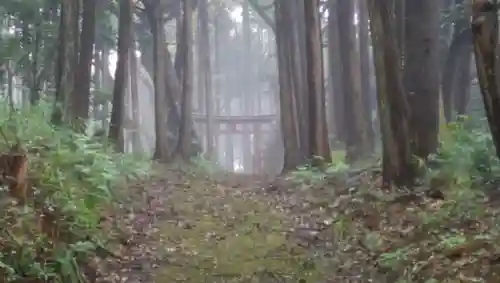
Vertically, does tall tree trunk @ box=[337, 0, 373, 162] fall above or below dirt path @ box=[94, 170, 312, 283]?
above

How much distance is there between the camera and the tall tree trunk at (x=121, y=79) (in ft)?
44.3

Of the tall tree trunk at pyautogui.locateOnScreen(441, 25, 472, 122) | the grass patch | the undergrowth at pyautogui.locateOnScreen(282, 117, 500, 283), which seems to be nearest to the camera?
the undergrowth at pyautogui.locateOnScreen(282, 117, 500, 283)

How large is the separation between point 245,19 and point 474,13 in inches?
1539

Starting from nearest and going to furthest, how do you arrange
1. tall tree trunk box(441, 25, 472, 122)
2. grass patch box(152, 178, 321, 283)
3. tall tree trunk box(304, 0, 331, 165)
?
1. grass patch box(152, 178, 321, 283)
2. tall tree trunk box(441, 25, 472, 122)
3. tall tree trunk box(304, 0, 331, 165)

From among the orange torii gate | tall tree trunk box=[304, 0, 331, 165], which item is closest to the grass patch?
tall tree trunk box=[304, 0, 331, 165]

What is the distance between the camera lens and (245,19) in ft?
142

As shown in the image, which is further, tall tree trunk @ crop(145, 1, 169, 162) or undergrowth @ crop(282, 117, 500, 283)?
tall tree trunk @ crop(145, 1, 169, 162)

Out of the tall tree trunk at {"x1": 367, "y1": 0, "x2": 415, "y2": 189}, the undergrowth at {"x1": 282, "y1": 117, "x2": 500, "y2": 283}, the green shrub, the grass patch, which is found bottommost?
the grass patch

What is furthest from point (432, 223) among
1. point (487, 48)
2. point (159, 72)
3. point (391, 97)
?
point (159, 72)

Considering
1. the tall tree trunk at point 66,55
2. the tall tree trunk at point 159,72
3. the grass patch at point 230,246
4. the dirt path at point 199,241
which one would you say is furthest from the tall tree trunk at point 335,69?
the tall tree trunk at point 66,55

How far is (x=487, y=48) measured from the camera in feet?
16.0

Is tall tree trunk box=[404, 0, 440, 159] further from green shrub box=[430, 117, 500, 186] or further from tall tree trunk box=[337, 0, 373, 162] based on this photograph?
tall tree trunk box=[337, 0, 373, 162]

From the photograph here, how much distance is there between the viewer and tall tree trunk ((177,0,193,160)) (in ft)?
60.8

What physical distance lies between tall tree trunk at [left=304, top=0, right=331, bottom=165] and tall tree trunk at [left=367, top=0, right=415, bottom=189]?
5116mm
